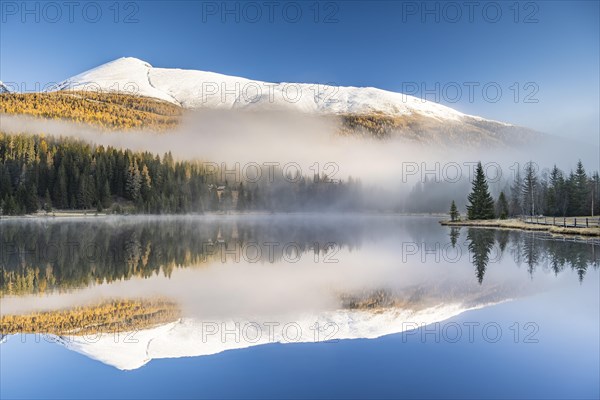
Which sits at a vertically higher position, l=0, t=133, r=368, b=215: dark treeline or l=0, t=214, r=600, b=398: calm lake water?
l=0, t=133, r=368, b=215: dark treeline

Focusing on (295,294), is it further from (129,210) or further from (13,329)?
(129,210)

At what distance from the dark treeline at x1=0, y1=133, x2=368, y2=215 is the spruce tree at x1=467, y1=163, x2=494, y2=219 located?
6661 centimetres

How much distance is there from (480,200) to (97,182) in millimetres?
77489

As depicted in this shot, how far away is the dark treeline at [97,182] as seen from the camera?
103 m

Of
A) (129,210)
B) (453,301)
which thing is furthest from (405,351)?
(129,210)

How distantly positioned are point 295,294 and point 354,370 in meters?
7.68

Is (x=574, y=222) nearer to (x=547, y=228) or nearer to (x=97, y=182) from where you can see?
(x=547, y=228)

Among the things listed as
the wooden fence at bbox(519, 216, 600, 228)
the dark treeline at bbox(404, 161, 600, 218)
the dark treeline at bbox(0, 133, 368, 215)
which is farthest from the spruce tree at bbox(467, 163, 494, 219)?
the dark treeline at bbox(0, 133, 368, 215)

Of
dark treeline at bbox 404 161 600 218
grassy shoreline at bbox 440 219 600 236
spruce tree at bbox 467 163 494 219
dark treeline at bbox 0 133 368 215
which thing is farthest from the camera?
dark treeline at bbox 0 133 368 215

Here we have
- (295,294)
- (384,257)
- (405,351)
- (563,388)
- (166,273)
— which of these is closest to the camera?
(563,388)

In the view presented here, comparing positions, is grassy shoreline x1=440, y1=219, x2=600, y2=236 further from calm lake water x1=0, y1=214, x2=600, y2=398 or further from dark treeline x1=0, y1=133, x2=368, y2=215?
dark treeline x1=0, y1=133, x2=368, y2=215

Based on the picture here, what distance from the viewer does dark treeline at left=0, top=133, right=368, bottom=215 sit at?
102875 mm

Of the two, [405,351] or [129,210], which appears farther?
[129,210]

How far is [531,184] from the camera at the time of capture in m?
90.4
